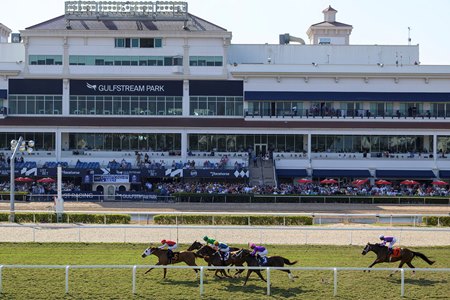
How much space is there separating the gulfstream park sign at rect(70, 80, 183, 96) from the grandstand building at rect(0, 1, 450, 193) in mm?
64

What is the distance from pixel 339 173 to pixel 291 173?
9.74ft

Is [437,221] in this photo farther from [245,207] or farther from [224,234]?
[245,207]

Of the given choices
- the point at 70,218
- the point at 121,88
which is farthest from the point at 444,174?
the point at 70,218

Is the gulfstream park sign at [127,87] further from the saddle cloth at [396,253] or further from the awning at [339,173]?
the saddle cloth at [396,253]

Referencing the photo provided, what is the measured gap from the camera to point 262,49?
1955 inches

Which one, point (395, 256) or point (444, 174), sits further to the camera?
point (444, 174)

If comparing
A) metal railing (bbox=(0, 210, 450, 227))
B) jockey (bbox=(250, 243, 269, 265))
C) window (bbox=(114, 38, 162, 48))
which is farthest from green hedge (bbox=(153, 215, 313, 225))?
window (bbox=(114, 38, 162, 48))

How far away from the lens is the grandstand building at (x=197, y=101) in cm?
4453

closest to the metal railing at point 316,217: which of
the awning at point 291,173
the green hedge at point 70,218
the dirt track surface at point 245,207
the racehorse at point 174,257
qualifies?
the green hedge at point 70,218

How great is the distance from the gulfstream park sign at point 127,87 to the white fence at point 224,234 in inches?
882

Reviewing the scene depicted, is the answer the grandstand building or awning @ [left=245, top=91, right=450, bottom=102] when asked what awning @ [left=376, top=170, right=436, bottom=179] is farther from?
awning @ [left=245, top=91, right=450, bottom=102]

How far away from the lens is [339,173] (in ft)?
141

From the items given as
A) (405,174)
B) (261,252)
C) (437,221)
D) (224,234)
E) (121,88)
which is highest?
(121,88)

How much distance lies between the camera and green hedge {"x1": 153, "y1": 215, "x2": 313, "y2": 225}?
83.2 feet
